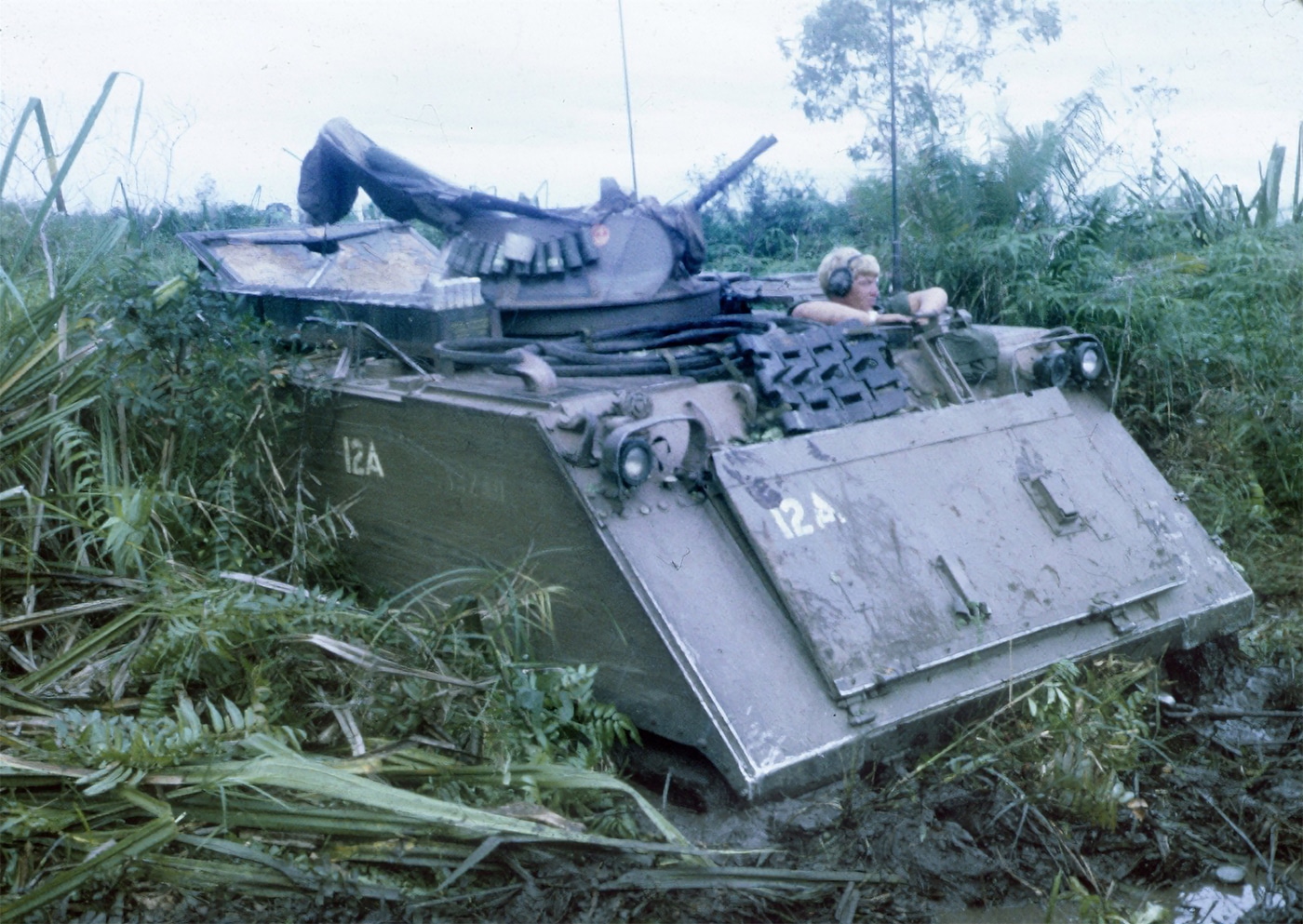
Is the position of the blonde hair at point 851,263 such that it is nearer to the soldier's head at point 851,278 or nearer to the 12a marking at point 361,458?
the soldier's head at point 851,278

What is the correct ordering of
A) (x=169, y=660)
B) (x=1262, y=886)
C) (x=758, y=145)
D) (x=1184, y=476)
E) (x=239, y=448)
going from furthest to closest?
1. (x=1184, y=476)
2. (x=758, y=145)
3. (x=239, y=448)
4. (x=169, y=660)
5. (x=1262, y=886)

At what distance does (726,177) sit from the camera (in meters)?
5.27

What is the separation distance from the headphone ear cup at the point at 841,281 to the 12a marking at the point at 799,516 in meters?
1.55

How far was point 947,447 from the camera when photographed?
439cm

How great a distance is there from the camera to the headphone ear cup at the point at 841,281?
528 centimetres

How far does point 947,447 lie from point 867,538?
595 mm

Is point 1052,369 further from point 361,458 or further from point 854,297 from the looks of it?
point 361,458

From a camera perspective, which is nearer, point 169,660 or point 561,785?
point 561,785

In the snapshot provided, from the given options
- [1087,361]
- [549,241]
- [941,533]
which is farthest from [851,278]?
[941,533]

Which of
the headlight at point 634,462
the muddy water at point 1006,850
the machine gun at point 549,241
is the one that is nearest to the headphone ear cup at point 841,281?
the machine gun at point 549,241

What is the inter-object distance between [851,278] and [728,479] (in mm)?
1709

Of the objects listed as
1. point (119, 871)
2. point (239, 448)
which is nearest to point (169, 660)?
point (119, 871)

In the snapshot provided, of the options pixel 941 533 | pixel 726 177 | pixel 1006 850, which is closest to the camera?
pixel 1006 850

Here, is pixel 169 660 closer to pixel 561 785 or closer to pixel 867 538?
pixel 561 785
